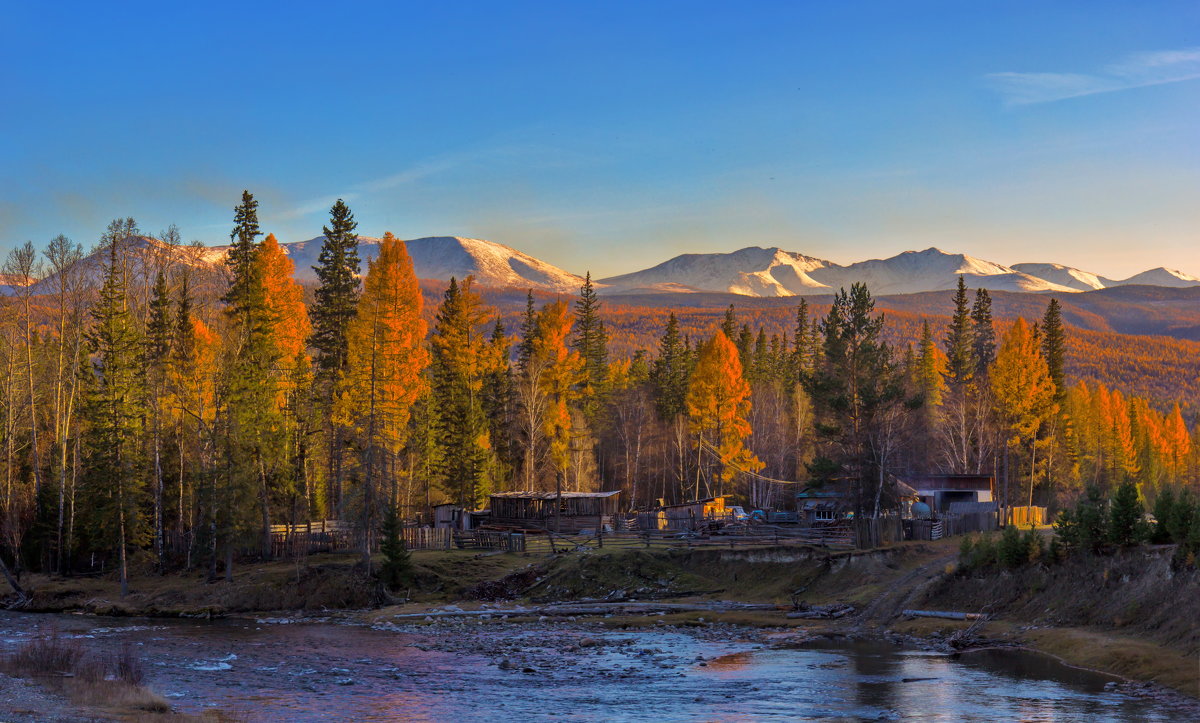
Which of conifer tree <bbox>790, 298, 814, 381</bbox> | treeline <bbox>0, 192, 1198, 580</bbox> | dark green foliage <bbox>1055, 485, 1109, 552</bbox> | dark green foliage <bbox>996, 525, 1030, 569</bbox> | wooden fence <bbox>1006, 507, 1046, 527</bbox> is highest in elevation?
conifer tree <bbox>790, 298, 814, 381</bbox>

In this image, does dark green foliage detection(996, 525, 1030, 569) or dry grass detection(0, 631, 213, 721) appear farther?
dark green foliage detection(996, 525, 1030, 569)

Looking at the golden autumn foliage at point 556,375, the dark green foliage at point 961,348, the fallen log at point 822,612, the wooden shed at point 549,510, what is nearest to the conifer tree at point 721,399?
the golden autumn foliage at point 556,375

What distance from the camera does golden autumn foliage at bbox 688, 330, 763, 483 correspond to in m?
70.2

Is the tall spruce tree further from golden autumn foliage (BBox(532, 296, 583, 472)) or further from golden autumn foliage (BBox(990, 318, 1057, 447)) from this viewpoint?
golden autumn foliage (BBox(990, 318, 1057, 447))

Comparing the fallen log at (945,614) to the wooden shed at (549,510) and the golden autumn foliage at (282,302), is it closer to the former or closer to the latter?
the wooden shed at (549,510)

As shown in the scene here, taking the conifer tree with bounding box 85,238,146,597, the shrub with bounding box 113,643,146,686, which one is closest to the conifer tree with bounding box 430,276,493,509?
the conifer tree with bounding box 85,238,146,597

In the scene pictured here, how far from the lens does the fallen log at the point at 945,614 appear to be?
123ft

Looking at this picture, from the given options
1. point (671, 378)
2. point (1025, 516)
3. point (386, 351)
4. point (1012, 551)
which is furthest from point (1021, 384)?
point (386, 351)

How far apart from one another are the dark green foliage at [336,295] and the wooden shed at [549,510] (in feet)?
45.4

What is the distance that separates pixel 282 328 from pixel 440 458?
49.1 feet

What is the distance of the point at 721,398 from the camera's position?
230ft

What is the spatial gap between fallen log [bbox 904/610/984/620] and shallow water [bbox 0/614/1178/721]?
13.8 ft

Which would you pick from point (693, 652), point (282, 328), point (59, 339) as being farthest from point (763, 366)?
point (693, 652)

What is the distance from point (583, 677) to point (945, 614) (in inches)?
619
